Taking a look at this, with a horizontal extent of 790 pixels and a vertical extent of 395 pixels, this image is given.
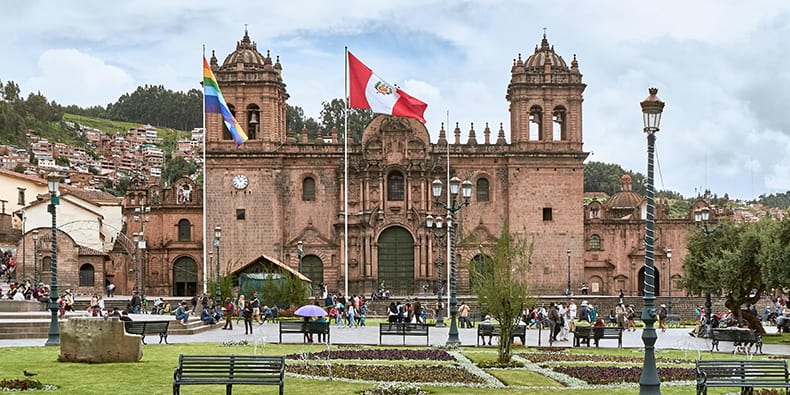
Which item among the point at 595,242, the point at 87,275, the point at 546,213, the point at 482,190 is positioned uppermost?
the point at 482,190

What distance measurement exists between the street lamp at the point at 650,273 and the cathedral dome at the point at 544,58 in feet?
152

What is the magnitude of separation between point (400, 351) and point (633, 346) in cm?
839

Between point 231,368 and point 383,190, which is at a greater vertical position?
point 383,190

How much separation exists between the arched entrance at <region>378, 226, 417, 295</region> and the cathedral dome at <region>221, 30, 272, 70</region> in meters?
12.4

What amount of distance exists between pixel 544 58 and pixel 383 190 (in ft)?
41.7

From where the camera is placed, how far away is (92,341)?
888 inches

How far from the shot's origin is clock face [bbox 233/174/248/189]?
61.8 meters

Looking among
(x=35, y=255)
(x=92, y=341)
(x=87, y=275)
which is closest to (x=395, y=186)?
(x=87, y=275)

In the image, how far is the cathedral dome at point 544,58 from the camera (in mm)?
63744

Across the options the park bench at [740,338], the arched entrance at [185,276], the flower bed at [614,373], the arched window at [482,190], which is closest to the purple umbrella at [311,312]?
the flower bed at [614,373]

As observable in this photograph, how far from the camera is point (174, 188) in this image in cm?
6594

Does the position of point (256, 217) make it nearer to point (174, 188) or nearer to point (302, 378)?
point (174, 188)

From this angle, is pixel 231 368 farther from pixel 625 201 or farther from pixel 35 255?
pixel 625 201

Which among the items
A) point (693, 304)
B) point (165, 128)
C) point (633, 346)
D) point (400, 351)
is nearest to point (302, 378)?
point (400, 351)
